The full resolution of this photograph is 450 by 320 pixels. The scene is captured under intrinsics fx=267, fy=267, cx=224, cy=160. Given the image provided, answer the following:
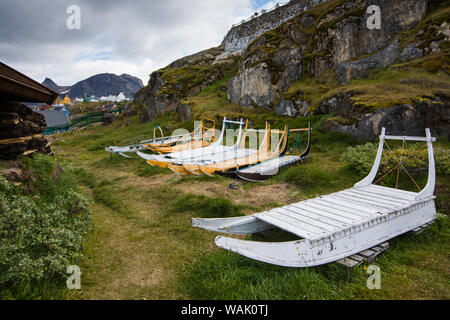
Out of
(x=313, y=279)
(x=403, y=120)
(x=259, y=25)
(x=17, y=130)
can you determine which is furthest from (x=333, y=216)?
(x=259, y=25)

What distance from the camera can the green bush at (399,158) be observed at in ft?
23.8

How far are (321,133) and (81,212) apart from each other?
1059 cm

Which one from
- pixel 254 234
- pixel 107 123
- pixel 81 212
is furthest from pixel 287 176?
pixel 107 123

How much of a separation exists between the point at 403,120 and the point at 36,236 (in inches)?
458

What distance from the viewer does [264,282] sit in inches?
143

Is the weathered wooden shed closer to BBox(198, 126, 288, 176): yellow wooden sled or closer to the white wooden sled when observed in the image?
the white wooden sled

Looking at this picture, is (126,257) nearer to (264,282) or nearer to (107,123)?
(264,282)

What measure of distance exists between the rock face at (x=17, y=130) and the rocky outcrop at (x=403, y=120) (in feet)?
37.7

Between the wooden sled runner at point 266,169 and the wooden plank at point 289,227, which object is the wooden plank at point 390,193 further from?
the wooden sled runner at point 266,169

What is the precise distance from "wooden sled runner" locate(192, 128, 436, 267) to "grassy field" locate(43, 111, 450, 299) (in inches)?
10.0

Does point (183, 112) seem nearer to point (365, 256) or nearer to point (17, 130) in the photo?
point (17, 130)

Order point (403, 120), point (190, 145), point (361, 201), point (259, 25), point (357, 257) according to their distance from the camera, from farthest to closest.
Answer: point (259, 25)
point (190, 145)
point (403, 120)
point (361, 201)
point (357, 257)

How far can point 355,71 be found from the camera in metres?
14.8

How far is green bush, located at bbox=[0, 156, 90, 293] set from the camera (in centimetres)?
332
